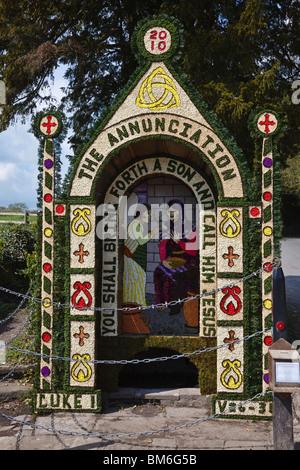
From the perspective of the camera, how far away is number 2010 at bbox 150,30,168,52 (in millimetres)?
6156

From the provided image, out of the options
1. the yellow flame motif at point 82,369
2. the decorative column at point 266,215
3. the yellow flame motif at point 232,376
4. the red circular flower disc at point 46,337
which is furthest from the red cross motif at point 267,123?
the red circular flower disc at point 46,337

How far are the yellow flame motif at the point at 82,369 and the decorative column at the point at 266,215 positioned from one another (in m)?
2.37

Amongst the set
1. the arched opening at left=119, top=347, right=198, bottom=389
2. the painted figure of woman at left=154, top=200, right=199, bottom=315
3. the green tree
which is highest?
the green tree

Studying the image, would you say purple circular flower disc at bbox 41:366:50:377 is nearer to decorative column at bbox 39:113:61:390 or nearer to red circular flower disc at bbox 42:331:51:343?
decorative column at bbox 39:113:61:390

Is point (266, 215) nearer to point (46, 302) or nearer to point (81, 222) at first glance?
point (81, 222)

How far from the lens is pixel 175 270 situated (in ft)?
23.1

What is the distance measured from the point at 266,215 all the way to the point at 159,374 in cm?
329

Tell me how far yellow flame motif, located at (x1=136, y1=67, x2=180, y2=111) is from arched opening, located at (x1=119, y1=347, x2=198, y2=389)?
13.5ft

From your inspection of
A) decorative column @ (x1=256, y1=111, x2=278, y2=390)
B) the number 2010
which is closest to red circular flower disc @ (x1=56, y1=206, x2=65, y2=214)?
the number 2010

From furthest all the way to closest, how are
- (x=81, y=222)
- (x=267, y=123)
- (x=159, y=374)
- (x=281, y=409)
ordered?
(x=159, y=374) < (x=81, y=222) < (x=267, y=123) < (x=281, y=409)

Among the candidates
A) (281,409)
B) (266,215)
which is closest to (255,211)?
(266,215)

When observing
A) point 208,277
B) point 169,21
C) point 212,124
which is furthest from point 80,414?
point 169,21

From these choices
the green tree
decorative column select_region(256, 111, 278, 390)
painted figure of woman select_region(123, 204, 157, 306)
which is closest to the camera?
decorative column select_region(256, 111, 278, 390)
